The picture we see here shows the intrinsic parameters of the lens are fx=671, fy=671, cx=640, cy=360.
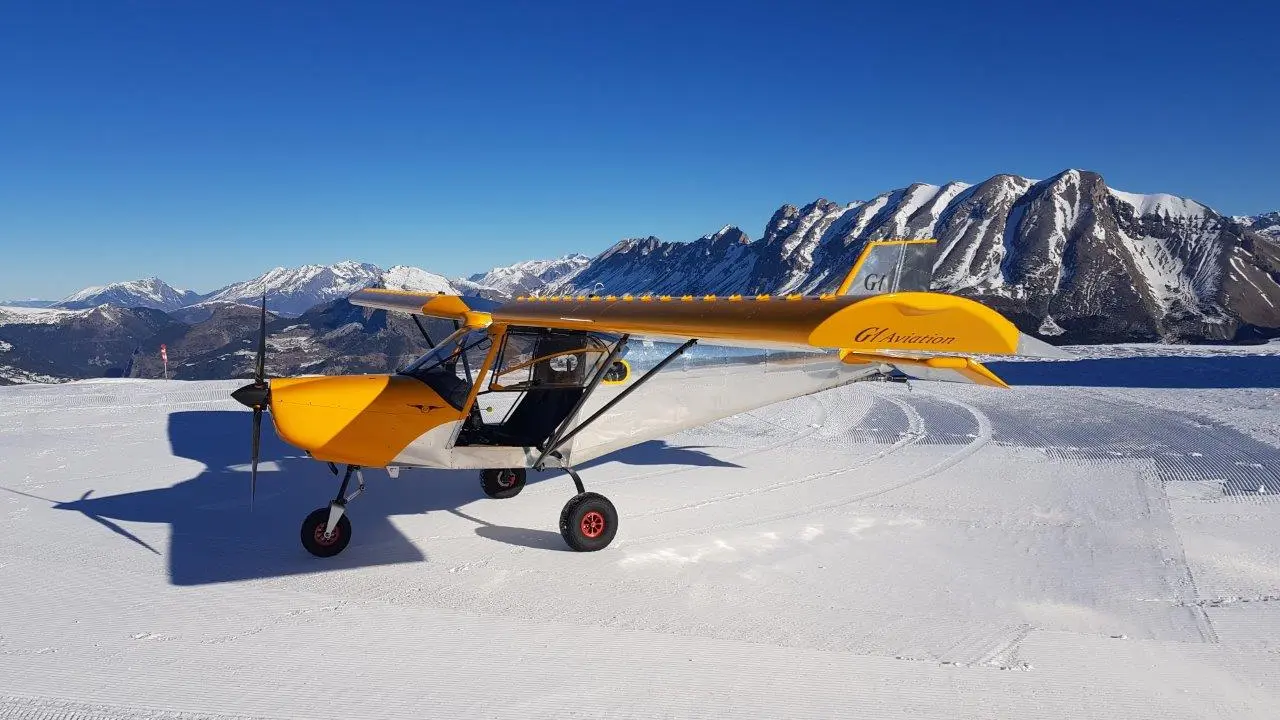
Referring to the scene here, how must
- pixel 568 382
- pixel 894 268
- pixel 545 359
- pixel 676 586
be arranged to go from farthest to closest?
pixel 894 268 < pixel 568 382 < pixel 545 359 < pixel 676 586

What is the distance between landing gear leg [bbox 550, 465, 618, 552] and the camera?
6.12 m

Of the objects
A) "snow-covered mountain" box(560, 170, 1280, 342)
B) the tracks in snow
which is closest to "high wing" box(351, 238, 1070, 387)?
the tracks in snow

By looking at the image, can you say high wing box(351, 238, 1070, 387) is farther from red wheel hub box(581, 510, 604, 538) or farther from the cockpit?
red wheel hub box(581, 510, 604, 538)

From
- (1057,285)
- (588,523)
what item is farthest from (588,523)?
(1057,285)

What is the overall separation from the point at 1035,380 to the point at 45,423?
904 inches

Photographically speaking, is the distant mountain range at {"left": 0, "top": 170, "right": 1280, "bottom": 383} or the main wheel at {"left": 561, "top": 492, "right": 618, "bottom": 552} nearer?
the main wheel at {"left": 561, "top": 492, "right": 618, "bottom": 552}

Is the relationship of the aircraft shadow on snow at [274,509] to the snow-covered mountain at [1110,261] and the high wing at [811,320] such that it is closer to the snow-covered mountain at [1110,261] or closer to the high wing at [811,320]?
the high wing at [811,320]

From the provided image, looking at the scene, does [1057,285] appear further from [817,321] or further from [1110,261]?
[817,321]

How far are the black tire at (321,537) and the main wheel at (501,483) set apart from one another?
2.10 meters

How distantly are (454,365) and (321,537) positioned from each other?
1922 mm

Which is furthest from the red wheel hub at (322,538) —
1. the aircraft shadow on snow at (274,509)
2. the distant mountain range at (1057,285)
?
the distant mountain range at (1057,285)

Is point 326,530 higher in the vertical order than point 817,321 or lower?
lower

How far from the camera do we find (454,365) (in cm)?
660

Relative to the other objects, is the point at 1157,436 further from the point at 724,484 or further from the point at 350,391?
the point at 350,391
